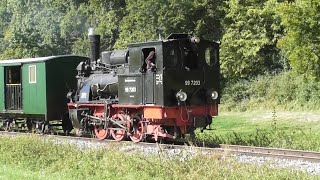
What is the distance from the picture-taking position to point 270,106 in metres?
30.0

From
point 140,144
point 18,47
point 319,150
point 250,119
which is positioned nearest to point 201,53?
point 140,144

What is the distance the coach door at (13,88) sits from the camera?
1925 centimetres

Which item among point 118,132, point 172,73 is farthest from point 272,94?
point 172,73

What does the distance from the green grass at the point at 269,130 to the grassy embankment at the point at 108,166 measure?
4.38 meters

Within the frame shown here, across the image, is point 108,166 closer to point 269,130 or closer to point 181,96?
point 181,96

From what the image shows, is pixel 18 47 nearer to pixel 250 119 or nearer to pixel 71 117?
pixel 250 119

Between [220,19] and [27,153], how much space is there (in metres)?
28.5

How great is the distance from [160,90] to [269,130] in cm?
620

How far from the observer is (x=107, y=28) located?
177 ft

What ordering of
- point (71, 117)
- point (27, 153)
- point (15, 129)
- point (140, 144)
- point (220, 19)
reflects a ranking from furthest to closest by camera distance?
point (220, 19)
point (15, 129)
point (71, 117)
point (140, 144)
point (27, 153)

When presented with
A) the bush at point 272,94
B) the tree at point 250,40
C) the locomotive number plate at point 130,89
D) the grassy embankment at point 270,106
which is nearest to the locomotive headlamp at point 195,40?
the locomotive number plate at point 130,89

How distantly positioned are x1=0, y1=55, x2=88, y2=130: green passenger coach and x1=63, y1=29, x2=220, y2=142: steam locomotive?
2483mm

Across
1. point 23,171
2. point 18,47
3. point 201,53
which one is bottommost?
point 23,171

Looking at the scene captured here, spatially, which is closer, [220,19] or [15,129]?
[15,129]
